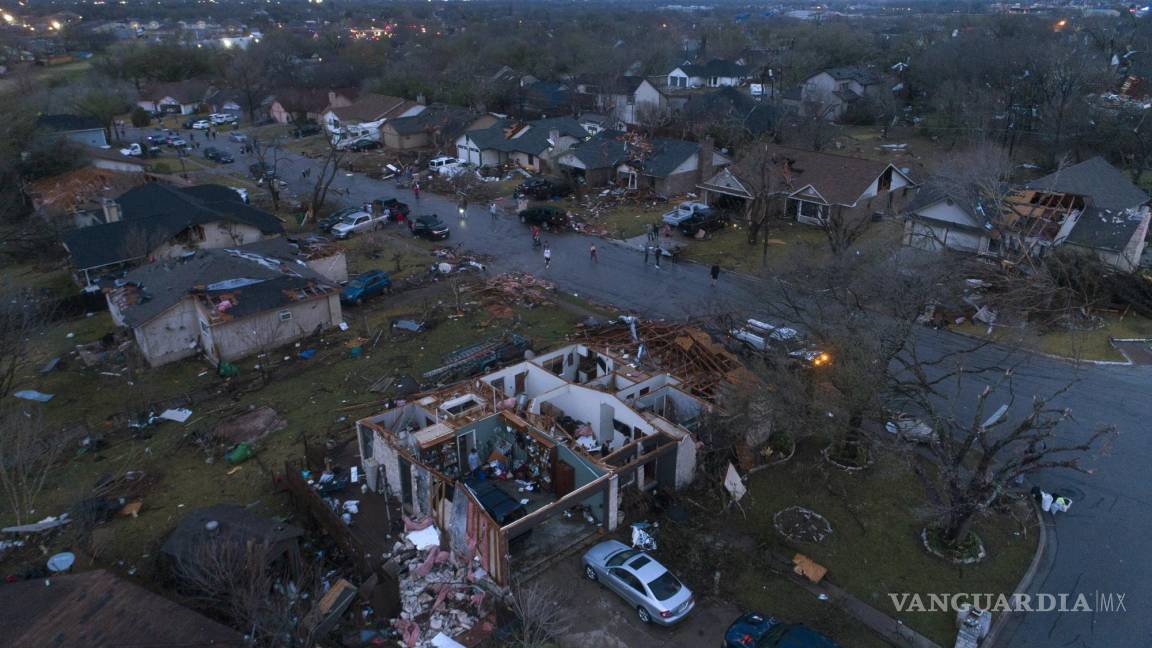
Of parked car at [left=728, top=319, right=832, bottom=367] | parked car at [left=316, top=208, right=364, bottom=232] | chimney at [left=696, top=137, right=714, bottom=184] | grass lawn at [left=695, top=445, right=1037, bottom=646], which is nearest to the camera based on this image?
grass lawn at [left=695, top=445, right=1037, bottom=646]

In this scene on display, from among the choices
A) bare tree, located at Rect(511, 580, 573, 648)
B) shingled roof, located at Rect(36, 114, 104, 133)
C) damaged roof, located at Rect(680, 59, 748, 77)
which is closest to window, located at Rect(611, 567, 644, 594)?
bare tree, located at Rect(511, 580, 573, 648)

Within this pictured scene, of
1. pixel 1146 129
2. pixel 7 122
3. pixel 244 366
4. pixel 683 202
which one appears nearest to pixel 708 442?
pixel 244 366

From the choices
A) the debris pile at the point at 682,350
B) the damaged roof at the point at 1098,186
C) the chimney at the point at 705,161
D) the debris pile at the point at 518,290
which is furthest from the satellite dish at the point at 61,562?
the chimney at the point at 705,161

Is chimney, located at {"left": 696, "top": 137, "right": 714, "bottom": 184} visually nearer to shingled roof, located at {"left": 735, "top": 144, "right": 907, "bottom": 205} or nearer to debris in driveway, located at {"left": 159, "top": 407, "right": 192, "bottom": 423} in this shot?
shingled roof, located at {"left": 735, "top": 144, "right": 907, "bottom": 205}

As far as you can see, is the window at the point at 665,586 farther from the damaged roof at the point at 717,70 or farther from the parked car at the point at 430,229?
Result: the damaged roof at the point at 717,70

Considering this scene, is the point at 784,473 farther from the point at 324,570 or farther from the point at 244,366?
the point at 244,366

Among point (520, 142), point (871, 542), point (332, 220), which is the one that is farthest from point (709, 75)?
point (871, 542)

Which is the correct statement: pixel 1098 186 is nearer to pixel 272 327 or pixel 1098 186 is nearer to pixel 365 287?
pixel 365 287
